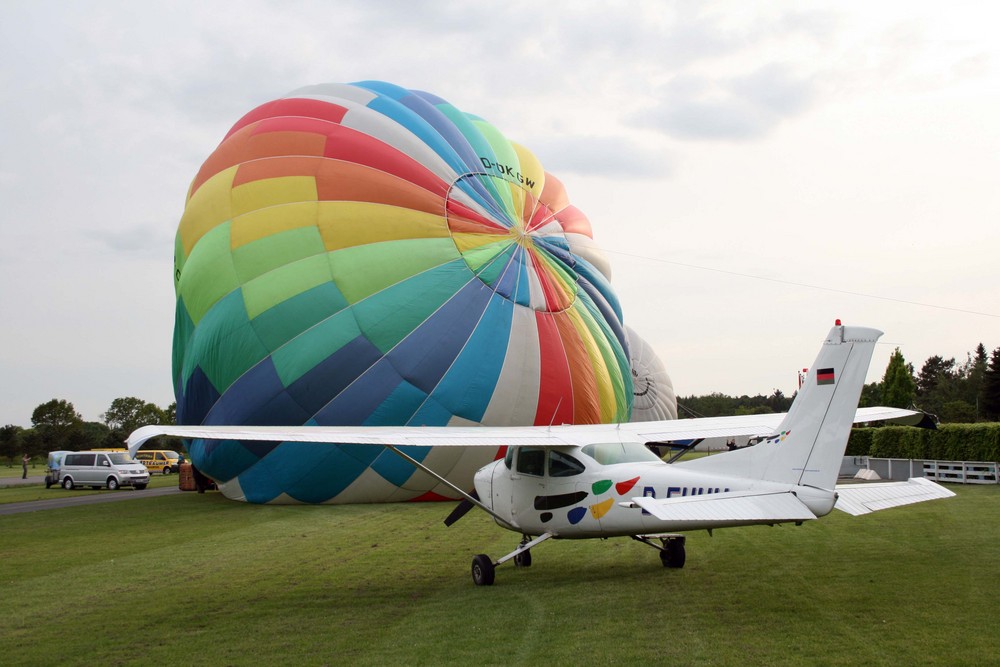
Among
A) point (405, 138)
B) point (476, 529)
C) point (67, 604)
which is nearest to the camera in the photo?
point (67, 604)

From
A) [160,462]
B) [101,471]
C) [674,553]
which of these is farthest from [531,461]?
[160,462]

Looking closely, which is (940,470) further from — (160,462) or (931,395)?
(931,395)

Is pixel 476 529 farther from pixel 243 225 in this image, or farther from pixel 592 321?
pixel 243 225

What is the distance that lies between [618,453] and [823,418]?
2654 mm

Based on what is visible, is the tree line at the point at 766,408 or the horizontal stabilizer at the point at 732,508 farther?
the tree line at the point at 766,408

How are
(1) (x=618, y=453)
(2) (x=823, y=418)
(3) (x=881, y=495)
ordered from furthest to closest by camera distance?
(1) (x=618, y=453) → (3) (x=881, y=495) → (2) (x=823, y=418)

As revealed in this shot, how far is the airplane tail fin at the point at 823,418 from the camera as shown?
27.3 feet

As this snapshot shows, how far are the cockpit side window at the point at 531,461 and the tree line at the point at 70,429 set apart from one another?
66311 mm

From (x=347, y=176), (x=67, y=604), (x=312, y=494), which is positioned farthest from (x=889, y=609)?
(x=347, y=176)

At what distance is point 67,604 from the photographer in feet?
32.0

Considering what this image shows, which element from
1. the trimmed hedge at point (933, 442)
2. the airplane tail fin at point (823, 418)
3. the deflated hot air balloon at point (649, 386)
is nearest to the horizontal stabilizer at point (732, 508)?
the airplane tail fin at point (823, 418)

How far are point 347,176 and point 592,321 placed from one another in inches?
277

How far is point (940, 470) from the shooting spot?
28.2m

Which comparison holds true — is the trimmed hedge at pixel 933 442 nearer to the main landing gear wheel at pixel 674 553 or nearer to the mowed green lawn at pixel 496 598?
the mowed green lawn at pixel 496 598
